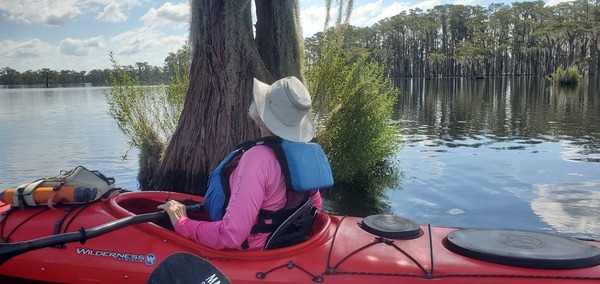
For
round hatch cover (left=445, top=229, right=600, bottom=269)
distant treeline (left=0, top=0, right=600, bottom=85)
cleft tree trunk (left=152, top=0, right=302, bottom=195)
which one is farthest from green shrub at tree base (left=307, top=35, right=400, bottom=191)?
distant treeline (left=0, top=0, right=600, bottom=85)

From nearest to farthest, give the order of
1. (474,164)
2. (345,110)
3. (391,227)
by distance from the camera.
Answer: (391,227) < (345,110) < (474,164)

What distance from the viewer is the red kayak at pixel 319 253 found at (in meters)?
3.29

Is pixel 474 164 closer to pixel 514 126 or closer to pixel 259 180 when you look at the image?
pixel 514 126

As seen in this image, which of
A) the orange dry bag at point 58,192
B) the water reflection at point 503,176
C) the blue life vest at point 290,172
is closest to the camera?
the blue life vest at point 290,172

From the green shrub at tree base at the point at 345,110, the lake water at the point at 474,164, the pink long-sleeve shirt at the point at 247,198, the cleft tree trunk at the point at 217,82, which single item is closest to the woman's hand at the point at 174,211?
the pink long-sleeve shirt at the point at 247,198

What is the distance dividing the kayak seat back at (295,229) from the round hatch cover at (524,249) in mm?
1121

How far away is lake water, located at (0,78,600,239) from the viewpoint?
726 centimetres

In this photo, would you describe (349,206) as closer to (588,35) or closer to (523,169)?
(523,169)

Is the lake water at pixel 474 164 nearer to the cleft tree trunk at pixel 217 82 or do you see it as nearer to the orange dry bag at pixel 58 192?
the cleft tree trunk at pixel 217 82

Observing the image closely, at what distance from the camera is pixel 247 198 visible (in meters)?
3.33

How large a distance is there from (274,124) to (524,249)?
2.04 m

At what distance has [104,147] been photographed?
1473 centimetres

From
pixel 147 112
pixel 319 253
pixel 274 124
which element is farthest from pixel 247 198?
pixel 147 112

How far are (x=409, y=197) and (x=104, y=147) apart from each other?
33.9 ft
